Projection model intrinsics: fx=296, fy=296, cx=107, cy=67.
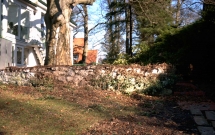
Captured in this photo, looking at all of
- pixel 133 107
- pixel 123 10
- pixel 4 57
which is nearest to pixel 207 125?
pixel 133 107

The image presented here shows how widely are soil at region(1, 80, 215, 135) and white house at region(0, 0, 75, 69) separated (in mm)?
7691

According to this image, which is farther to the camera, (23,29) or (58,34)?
(23,29)

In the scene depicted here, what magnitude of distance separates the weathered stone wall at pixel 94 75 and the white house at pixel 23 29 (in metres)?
5.05

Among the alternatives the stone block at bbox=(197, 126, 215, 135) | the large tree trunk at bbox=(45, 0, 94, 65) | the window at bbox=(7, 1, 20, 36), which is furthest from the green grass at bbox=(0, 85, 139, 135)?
the window at bbox=(7, 1, 20, 36)

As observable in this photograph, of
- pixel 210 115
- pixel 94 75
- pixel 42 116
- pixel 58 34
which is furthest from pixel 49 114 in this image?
pixel 58 34

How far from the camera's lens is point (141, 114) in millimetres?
7242

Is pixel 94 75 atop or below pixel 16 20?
below

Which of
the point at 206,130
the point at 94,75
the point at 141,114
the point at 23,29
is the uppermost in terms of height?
the point at 23,29

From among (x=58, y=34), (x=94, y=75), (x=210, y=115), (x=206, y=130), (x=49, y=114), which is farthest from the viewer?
(x=58, y=34)

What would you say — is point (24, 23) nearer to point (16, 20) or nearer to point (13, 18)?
point (16, 20)

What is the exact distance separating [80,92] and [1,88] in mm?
2743

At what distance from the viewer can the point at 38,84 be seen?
1084 cm

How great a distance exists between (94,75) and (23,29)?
1159cm

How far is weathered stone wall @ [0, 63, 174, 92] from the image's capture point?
10711mm
